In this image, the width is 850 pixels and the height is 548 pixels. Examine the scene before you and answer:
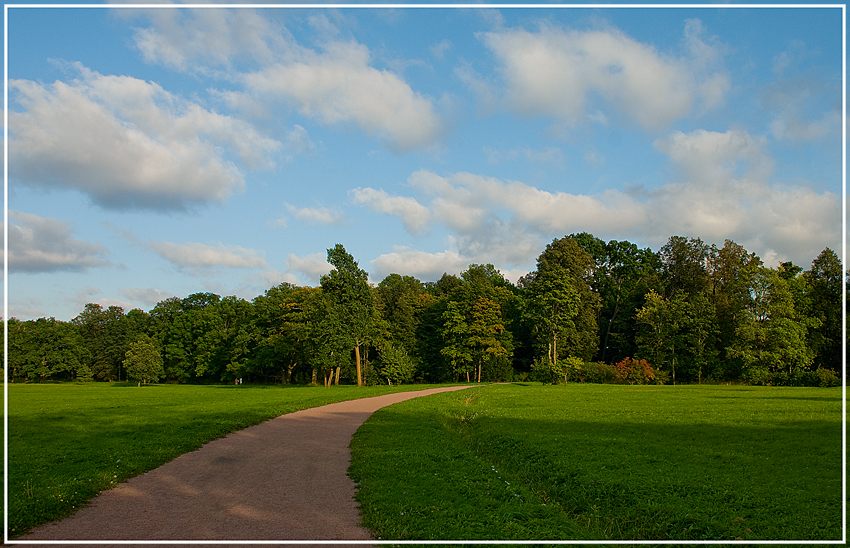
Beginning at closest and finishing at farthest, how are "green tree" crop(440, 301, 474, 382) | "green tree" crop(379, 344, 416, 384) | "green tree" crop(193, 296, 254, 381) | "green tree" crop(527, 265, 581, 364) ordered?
1. "green tree" crop(527, 265, 581, 364)
2. "green tree" crop(379, 344, 416, 384)
3. "green tree" crop(440, 301, 474, 382)
4. "green tree" crop(193, 296, 254, 381)

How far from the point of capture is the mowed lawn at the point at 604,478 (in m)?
7.12

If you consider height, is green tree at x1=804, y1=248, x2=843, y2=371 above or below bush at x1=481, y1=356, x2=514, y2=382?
above

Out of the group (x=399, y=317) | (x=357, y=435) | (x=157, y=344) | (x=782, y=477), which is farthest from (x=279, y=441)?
(x=157, y=344)

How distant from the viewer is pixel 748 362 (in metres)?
46.4

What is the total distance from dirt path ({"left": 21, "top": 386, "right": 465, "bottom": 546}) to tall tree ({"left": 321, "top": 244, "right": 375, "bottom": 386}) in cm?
3318

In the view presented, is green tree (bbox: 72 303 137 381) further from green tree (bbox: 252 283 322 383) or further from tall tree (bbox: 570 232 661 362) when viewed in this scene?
tall tree (bbox: 570 232 661 362)

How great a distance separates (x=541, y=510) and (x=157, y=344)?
7444cm

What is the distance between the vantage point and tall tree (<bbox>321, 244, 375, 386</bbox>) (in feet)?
150

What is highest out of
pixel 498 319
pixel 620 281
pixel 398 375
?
pixel 620 281

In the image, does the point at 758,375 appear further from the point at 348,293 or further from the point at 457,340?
the point at 348,293

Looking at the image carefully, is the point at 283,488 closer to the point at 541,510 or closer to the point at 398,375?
the point at 541,510

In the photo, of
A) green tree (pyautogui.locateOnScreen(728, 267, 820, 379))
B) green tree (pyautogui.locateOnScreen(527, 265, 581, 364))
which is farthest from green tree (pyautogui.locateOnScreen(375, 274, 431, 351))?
green tree (pyautogui.locateOnScreen(728, 267, 820, 379))

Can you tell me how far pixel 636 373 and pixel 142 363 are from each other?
53.9 meters

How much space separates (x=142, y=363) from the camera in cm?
5703
